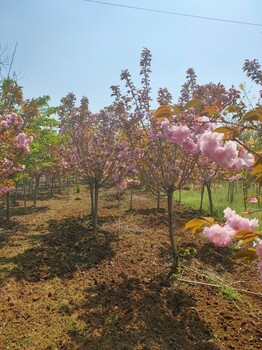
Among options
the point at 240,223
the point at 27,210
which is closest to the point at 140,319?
the point at 240,223

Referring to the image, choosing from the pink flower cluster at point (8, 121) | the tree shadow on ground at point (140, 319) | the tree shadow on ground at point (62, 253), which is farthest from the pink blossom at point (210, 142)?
the pink flower cluster at point (8, 121)

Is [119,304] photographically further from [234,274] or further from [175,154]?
[175,154]

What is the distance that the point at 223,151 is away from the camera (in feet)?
5.69

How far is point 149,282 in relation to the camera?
438cm

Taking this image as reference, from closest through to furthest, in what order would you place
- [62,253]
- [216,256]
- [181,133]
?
[181,133] → [216,256] → [62,253]

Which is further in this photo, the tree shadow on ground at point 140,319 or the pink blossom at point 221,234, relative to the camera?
the tree shadow on ground at point 140,319

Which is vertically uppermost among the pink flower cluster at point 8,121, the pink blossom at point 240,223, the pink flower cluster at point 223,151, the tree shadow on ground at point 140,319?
the pink flower cluster at point 8,121

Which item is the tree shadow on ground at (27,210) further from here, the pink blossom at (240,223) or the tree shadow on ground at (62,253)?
the pink blossom at (240,223)

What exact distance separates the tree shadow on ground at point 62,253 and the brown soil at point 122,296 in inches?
0.7

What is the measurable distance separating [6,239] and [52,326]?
13.1 feet

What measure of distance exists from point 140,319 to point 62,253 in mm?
2703

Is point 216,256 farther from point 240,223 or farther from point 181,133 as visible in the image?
point 240,223

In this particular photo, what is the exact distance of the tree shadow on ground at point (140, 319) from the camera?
9.93ft

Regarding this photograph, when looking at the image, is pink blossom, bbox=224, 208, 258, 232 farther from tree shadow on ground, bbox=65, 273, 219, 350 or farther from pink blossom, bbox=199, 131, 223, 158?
tree shadow on ground, bbox=65, 273, 219, 350
